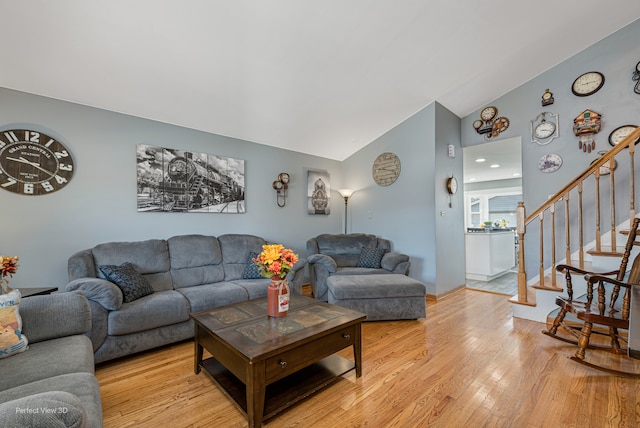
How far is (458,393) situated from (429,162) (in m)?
2.95

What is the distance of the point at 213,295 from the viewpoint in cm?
268

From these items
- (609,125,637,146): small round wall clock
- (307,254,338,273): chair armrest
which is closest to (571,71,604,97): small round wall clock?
(609,125,637,146): small round wall clock

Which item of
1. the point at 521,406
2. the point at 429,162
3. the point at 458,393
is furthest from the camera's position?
the point at 429,162

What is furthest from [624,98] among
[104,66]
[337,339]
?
[104,66]

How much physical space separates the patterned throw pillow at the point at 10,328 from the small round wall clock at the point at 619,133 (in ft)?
18.2

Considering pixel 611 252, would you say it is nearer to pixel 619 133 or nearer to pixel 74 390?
pixel 619 133

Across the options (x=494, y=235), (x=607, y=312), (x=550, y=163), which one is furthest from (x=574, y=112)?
(x=607, y=312)

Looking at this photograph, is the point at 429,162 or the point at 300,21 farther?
the point at 429,162

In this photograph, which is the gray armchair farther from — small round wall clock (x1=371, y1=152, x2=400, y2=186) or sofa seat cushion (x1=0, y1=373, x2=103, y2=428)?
sofa seat cushion (x1=0, y1=373, x2=103, y2=428)

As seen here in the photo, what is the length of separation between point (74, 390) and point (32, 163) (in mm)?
2363

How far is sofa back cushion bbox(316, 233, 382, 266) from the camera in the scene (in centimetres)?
414

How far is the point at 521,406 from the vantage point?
170 centimetres

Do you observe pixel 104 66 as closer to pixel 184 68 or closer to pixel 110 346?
pixel 184 68

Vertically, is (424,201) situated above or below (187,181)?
below
